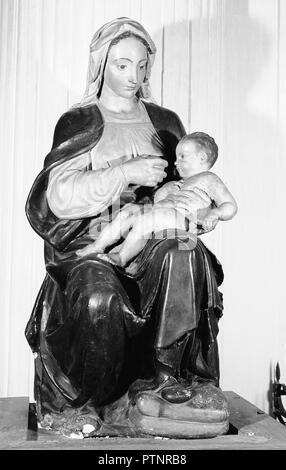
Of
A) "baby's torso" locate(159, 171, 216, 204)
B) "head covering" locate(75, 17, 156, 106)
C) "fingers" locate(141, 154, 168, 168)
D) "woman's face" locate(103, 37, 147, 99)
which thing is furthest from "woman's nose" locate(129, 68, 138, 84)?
"baby's torso" locate(159, 171, 216, 204)

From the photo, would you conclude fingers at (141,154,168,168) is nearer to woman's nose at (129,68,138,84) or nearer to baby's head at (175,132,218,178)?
baby's head at (175,132,218,178)

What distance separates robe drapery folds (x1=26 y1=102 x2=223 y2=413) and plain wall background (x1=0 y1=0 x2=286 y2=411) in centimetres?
122

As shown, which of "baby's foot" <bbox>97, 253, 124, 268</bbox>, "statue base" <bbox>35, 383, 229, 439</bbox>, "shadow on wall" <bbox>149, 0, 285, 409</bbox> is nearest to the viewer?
"statue base" <bbox>35, 383, 229, 439</bbox>

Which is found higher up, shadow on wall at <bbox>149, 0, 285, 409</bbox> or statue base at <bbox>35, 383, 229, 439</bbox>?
shadow on wall at <bbox>149, 0, 285, 409</bbox>

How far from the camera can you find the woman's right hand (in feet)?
9.71

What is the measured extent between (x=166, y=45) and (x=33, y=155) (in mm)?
994

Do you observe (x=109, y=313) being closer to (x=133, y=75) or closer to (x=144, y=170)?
(x=144, y=170)

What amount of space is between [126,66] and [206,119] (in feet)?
4.41

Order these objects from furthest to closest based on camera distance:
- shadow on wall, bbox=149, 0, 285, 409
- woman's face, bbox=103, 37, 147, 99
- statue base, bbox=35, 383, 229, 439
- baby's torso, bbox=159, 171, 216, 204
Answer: shadow on wall, bbox=149, 0, 285, 409
woman's face, bbox=103, 37, 147, 99
baby's torso, bbox=159, 171, 216, 204
statue base, bbox=35, 383, 229, 439

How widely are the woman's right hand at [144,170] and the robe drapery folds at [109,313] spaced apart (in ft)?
0.80

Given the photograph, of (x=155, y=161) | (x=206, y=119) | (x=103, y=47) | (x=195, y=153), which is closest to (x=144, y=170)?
(x=155, y=161)

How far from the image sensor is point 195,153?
297 cm

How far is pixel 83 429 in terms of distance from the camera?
264 centimetres
